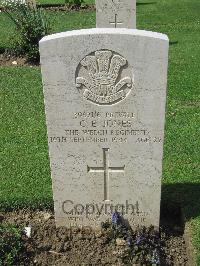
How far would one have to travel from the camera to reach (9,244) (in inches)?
167

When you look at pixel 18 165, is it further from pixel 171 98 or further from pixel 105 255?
pixel 171 98

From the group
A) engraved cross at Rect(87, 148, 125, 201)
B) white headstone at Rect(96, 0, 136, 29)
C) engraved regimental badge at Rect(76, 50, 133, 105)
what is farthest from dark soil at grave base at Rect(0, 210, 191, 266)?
white headstone at Rect(96, 0, 136, 29)

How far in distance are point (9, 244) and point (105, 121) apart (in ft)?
4.59

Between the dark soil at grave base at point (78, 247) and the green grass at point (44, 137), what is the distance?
8.5 inches

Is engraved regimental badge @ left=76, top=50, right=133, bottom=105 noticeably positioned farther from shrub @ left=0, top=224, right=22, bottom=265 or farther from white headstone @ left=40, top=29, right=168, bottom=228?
shrub @ left=0, top=224, right=22, bottom=265

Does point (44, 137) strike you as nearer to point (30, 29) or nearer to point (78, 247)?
point (78, 247)

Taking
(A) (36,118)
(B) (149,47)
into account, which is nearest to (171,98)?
(A) (36,118)

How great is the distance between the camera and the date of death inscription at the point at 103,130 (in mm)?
4059

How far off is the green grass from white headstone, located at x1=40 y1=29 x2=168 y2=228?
0.71 metres

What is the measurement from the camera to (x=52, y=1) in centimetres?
1875

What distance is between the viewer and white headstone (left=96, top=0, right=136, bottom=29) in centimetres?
984

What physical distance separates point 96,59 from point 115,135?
724 mm

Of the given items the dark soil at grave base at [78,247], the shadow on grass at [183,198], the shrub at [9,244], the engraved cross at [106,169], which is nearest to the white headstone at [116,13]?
the shadow on grass at [183,198]

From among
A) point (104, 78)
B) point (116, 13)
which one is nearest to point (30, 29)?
point (116, 13)
